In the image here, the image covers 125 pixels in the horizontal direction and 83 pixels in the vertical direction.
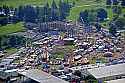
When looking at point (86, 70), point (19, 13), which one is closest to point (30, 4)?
point (19, 13)

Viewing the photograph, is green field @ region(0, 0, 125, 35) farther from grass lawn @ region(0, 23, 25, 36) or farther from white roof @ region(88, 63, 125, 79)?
white roof @ region(88, 63, 125, 79)

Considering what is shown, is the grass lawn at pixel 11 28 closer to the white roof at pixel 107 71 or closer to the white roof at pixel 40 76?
the white roof at pixel 40 76

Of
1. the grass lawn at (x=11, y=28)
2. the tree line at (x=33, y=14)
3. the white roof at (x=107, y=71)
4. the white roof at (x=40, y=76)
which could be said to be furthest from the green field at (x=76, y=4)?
the white roof at (x=40, y=76)

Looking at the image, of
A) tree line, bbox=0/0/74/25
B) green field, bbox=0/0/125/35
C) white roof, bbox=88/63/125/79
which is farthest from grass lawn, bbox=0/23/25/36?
white roof, bbox=88/63/125/79

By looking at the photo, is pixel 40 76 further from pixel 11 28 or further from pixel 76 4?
pixel 76 4

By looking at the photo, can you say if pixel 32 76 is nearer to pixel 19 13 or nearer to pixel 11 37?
pixel 11 37

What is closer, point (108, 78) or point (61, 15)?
point (108, 78)

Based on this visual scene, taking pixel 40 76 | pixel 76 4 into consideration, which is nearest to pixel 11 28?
pixel 76 4
